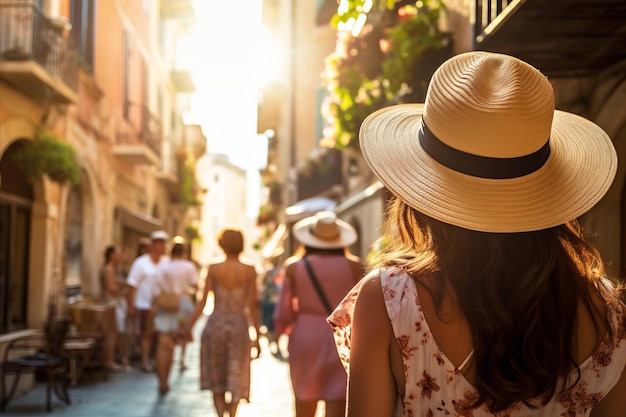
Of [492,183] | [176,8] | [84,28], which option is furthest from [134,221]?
[492,183]

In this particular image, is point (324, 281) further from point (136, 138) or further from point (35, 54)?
point (136, 138)

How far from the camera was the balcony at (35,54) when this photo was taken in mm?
10852

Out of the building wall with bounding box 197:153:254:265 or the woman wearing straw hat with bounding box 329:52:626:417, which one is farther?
the building wall with bounding box 197:153:254:265

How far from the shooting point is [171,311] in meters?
11.0

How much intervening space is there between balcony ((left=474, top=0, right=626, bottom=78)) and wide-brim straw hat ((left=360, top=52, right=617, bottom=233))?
120 inches

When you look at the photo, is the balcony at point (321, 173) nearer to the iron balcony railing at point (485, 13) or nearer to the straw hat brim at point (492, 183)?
the iron balcony railing at point (485, 13)

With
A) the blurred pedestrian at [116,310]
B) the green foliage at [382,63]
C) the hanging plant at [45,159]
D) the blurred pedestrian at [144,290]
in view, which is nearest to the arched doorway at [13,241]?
the hanging plant at [45,159]

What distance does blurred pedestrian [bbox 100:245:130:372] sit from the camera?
12.9 metres

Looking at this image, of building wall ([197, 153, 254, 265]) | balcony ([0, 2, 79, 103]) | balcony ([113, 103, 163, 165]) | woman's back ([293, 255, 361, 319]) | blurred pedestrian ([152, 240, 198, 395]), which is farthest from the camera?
building wall ([197, 153, 254, 265])

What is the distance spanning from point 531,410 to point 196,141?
35.8 metres

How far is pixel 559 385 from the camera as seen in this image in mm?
2076

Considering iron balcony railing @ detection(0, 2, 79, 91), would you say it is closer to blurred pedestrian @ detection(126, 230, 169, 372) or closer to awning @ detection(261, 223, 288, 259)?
blurred pedestrian @ detection(126, 230, 169, 372)

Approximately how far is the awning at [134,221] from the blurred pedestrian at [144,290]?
18.2 feet

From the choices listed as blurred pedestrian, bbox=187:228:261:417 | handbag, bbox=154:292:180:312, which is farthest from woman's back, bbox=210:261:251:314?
handbag, bbox=154:292:180:312
